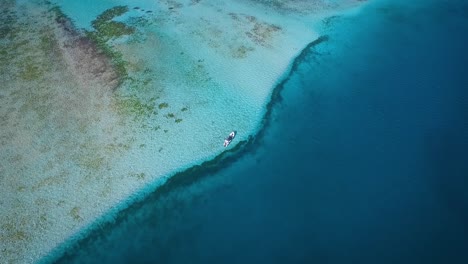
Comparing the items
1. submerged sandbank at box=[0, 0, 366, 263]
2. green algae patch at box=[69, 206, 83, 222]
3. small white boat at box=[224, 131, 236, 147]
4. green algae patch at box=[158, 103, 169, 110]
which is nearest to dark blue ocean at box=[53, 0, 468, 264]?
small white boat at box=[224, 131, 236, 147]

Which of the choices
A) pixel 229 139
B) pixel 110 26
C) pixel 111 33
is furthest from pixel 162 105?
pixel 110 26

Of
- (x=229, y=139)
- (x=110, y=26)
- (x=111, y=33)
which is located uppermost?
(x=110, y=26)

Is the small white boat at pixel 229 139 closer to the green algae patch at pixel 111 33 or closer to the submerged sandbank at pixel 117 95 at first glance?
the submerged sandbank at pixel 117 95

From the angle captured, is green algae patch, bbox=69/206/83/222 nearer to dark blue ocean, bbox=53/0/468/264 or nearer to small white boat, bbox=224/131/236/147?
dark blue ocean, bbox=53/0/468/264

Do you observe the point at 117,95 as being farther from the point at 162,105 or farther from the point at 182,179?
the point at 182,179

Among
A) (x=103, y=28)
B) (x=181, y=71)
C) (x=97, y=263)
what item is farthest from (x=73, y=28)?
(x=97, y=263)

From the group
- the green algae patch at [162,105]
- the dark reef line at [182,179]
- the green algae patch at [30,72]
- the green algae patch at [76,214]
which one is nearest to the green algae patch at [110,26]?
the green algae patch at [30,72]

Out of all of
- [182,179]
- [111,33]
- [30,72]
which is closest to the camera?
Answer: [182,179]
